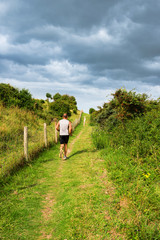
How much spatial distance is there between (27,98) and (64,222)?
15.7 m

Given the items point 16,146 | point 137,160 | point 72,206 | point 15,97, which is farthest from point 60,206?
point 15,97

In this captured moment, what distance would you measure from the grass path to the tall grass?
1.09 feet

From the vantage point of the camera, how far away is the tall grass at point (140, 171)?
2.89m

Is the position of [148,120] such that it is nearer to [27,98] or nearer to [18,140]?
[18,140]

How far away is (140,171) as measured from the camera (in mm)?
4816

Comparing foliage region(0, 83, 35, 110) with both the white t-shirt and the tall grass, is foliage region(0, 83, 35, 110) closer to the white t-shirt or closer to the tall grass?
the white t-shirt

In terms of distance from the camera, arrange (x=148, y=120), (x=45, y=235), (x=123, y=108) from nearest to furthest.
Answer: (x=45, y=235), (x=148, y=120), (x=123, y=108)

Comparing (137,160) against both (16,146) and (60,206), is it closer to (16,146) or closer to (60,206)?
(60,206)

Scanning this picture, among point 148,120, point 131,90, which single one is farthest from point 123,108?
point 148,120

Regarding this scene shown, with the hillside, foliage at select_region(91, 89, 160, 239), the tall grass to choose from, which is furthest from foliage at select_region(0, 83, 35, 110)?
the tall grass

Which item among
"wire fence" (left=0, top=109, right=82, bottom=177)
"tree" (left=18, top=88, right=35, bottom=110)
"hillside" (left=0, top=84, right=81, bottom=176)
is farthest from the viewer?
"tree" (left=18, top=88, right=35, bottom=110)

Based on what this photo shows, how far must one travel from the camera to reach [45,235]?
3045 mm

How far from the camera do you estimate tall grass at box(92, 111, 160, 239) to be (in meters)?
2.89

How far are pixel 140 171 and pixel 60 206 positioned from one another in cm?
268
